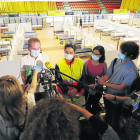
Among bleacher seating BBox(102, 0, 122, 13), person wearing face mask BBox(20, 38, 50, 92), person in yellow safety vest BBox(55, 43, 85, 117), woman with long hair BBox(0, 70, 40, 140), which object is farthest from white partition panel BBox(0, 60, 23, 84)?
bleacher seating BBox(102, 0, 122, 13)

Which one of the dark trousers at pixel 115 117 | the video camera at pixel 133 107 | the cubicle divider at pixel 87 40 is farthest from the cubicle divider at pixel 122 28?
the video camera at pixel 133 107

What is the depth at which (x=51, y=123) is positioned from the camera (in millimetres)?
737

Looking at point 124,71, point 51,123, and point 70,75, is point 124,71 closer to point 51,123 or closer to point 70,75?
point 70,75

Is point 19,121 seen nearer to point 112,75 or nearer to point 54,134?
point 54,134

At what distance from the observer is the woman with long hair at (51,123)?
0.72m

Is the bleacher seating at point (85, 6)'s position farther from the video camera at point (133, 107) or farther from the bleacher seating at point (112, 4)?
the video camera at point (133, 107)

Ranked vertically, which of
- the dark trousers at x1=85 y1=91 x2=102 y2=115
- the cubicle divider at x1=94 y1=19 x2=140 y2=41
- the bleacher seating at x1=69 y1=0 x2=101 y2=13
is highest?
the bleacher seating at x1=69 y1=0 x2=101 y2=13

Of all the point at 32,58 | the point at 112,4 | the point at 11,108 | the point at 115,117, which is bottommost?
the point at 115,117

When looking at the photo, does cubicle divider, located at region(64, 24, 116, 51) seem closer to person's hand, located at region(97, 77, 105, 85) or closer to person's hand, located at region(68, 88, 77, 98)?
person's hand, located at region(97, 77, 105, 85)

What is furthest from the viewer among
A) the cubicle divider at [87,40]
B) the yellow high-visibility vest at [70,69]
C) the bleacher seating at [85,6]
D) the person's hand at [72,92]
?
the bleacher seating at [85,6]

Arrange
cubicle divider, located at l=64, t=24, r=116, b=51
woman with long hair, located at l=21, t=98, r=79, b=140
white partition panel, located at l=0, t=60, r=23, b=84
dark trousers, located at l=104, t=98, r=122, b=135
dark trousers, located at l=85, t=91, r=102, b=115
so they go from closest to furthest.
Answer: woman with long hair, located at l=21, t=98, r=79, b=140 < dark trousers, located at l=104, t=98, r=122, b=135 < dark trousers, located at l=85, t=91, r=102, b=115 < white partition panel, located at l=0, t=60, r=23, b=84 < cubicle divider, located at l=64, t=24, r=116, b=51

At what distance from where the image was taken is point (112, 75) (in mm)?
Result: 1846

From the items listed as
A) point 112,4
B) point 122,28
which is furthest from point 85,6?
point 122,28

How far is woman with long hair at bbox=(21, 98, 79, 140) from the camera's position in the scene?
0.72 m
